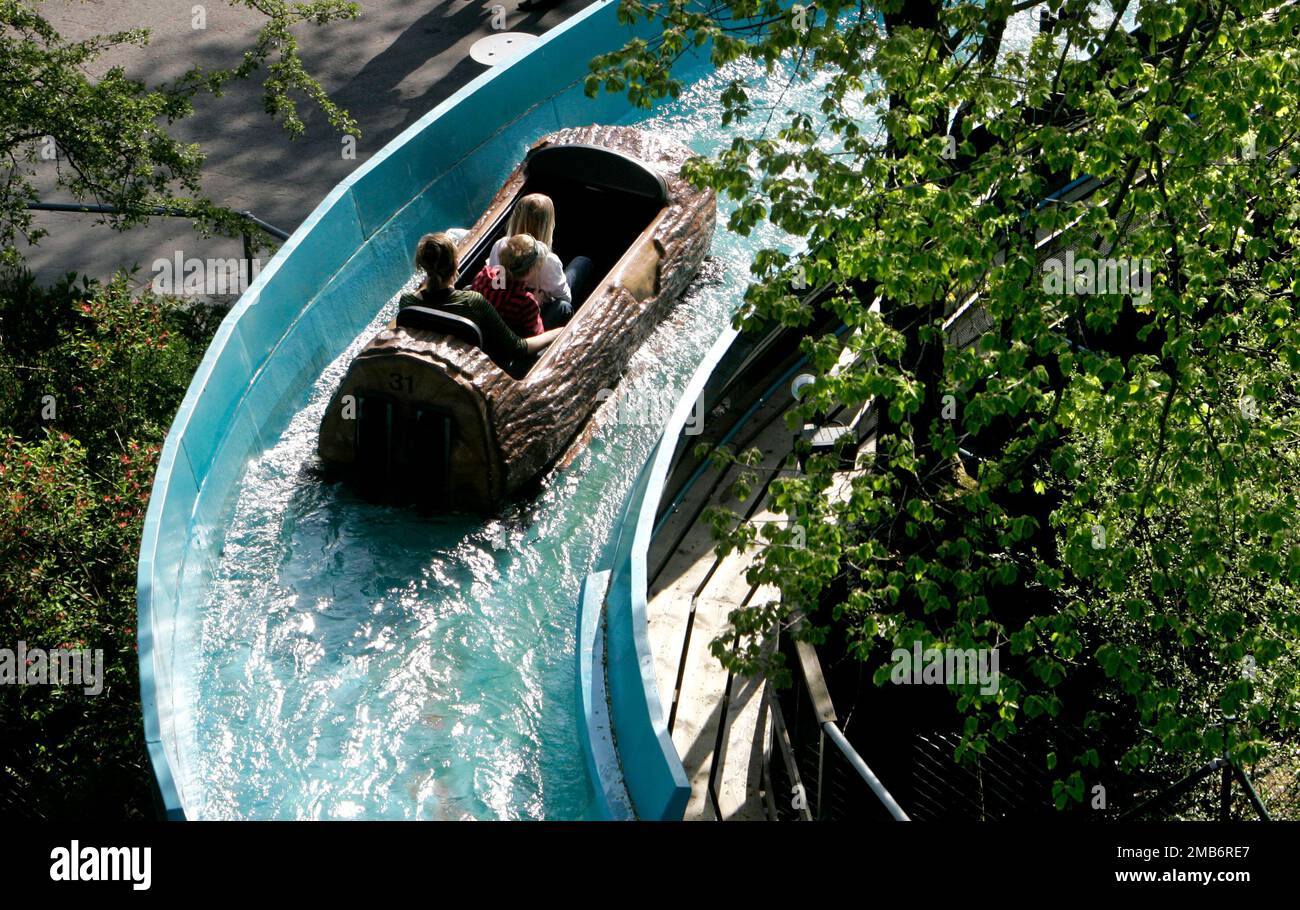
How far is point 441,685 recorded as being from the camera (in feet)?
23.8

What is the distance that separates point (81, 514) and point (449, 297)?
2526 mm

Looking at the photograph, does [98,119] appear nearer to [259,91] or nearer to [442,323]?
[442,323]

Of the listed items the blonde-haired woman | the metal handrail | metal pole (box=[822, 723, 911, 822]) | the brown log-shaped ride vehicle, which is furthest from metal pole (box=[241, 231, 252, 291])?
metal pole (box=[822, 723, 911, 822])

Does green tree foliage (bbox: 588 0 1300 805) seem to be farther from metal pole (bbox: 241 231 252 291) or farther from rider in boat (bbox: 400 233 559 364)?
metal pole (bbox: 241 231 252 291)

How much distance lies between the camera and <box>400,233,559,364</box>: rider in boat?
7773mm

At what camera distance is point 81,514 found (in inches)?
319

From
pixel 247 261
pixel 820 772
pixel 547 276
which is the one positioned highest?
pixel 247 261

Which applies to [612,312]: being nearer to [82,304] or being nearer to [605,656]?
[605,656]

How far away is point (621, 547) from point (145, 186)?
420 centimetres

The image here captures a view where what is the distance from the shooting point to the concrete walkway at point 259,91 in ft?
36.7

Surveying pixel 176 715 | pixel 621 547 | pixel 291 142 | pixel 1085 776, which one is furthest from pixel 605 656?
pixel 291 142

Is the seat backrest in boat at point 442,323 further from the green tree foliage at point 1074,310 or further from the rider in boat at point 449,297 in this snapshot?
the green tree foliage at point 1074,310

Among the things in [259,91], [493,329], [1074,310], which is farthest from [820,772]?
[259,91]

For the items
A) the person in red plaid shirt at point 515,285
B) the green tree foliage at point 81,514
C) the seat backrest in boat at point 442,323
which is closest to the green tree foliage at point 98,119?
the green tree foliage at point 81,514
